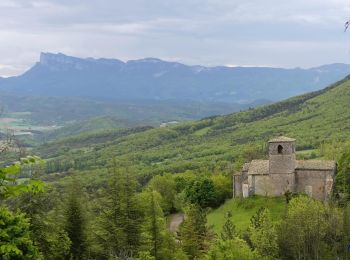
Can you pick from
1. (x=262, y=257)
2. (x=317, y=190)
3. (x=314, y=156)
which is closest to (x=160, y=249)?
(x=262, y=257)

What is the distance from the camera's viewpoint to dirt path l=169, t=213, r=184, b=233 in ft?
262

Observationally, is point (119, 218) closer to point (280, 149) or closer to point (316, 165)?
point (280, 149)

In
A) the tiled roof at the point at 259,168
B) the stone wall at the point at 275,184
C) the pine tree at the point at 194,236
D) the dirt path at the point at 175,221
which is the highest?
the tiled roof at the point at 259,168

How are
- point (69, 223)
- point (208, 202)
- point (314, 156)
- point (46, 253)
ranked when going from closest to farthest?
point (46, 253) < point (69, 223) < point (208, 202) < point (314, 156)

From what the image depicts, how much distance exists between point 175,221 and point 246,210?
1887cm

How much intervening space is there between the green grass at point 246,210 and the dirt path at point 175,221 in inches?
242

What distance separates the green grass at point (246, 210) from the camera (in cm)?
6569

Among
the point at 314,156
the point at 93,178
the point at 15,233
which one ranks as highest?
the point at 15,233

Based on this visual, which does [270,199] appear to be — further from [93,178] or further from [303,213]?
[93,178]

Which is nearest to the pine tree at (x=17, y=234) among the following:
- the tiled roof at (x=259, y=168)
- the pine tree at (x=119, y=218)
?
the pine tree at (x=119, y=218)

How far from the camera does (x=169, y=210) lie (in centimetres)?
9519

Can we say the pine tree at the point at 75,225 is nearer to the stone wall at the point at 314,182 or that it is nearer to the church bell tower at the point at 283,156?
the church bell tower at the point at 283,156

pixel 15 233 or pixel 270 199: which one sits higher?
pixel 15 233

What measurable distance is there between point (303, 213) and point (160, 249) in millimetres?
16974
